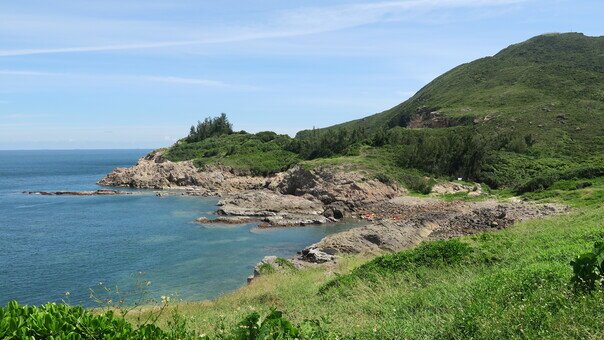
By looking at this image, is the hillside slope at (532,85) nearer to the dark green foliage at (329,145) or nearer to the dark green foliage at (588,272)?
the dark green foliage at (329,145)

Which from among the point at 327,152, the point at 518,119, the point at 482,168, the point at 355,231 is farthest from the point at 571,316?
the point at 518,119

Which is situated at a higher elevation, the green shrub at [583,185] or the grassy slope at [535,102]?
the grassy slope at [535,102]

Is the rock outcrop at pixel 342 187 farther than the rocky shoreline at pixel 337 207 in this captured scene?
Yes

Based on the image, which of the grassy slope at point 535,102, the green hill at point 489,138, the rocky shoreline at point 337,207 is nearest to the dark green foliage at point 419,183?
the green hill at point 489,138

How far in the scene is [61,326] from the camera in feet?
18.5

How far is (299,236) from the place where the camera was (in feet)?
148

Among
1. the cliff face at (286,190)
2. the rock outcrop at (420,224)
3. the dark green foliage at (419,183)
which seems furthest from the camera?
the dark green foliage at (419,183)

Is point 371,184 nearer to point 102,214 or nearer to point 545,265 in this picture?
point 102,214

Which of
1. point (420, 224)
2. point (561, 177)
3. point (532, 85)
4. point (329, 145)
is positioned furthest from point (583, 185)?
point (532, 85)

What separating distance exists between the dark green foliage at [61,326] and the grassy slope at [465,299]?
2984mm

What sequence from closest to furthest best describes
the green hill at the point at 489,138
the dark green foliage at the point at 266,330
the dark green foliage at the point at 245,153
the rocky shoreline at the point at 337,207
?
the dark green foliage at the point at 266,330 → the rocky shoreline at the point at 337,207 → the green hill at the point at 489,138 → the dark green foliage at the point at 245,153

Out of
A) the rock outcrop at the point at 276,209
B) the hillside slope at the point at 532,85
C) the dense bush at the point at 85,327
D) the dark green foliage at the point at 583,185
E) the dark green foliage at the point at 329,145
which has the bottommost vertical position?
the rock outcrop at the point at 276,209

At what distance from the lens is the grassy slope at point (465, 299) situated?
764cm

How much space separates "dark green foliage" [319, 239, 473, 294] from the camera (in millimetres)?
15751
